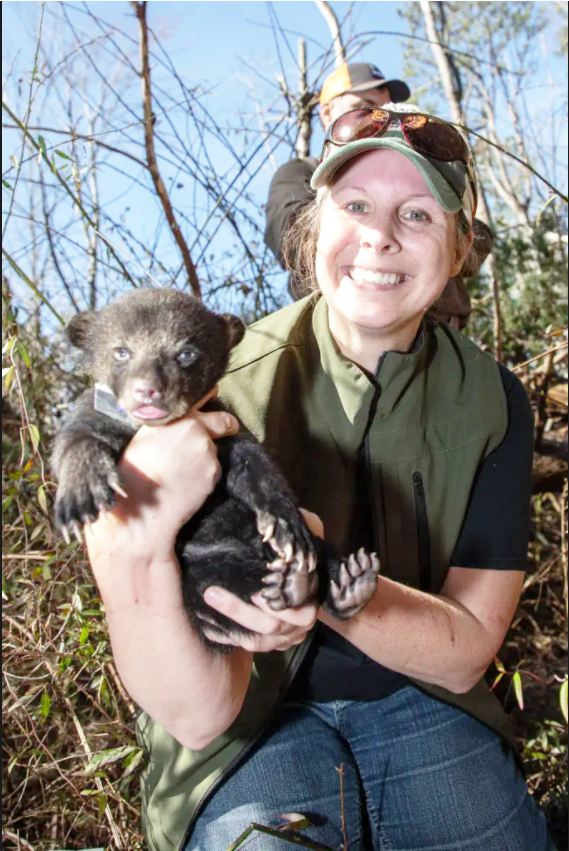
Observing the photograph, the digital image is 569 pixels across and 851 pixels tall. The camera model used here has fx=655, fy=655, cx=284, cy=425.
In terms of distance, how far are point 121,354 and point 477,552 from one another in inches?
51.8

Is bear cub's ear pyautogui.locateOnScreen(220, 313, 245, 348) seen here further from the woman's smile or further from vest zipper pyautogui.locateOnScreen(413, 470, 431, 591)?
vest zipper pyautogui.locateOnScreen(413, 470, 431, 591)

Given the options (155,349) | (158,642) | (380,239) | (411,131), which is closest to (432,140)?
(411,131)

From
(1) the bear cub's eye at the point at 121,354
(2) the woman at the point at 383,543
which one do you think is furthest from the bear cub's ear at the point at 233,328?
(1) the bear cub's eye at the point at 121,354

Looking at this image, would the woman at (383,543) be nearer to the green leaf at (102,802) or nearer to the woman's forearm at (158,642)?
the woman's forearm at (158,642)

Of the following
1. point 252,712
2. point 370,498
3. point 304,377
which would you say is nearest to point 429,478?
point 370,498

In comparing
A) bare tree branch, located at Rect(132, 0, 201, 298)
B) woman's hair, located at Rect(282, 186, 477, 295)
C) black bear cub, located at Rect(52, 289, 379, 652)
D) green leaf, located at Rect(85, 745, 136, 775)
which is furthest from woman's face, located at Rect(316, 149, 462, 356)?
green leaf, located at Rect(85, 745, 136, 775)

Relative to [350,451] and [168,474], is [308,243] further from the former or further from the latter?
[168,474]

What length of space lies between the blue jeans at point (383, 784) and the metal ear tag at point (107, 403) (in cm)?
112

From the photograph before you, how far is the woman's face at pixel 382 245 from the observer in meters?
2.05

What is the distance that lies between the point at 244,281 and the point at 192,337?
2.20 m

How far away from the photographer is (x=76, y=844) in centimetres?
251

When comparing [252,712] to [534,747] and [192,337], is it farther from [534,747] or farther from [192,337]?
[534,747]

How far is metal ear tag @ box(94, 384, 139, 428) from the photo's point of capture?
61.6 inches

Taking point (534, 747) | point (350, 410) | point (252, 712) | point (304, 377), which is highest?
point (304, 377)
